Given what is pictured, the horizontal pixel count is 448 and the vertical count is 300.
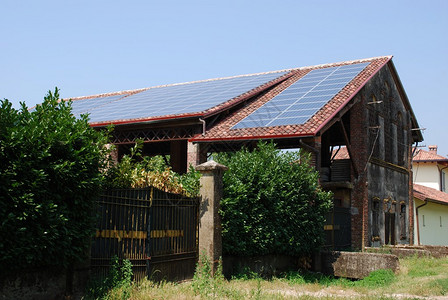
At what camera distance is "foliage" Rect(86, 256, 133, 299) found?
874 centimetres

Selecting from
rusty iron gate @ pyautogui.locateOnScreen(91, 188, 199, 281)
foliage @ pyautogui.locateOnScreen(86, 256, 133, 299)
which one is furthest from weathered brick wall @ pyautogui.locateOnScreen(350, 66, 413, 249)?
foliage @ pyautogui.locateOnScreen(86, 256, 133, 299)

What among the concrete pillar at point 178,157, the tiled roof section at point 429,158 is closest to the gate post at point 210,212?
the concrete pillar at point 178,157

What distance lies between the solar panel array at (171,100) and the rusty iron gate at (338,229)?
19.7ft

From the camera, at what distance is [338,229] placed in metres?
18.2

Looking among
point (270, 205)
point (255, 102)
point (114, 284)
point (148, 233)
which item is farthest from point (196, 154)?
point (114, 284)

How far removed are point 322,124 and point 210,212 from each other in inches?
246

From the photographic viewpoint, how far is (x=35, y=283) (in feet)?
26.6

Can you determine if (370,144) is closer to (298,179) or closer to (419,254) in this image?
(419,254)

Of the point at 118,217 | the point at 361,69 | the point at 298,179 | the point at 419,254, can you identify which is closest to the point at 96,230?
the point at 118,217

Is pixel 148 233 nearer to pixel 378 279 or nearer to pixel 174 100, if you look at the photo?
pixel 378 279

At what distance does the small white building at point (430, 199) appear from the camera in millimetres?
30172

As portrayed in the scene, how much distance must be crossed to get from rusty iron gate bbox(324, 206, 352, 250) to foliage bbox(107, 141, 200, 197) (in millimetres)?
6875

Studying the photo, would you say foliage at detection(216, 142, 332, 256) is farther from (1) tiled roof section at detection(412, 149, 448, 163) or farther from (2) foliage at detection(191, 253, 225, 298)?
(1) tiled roof section at detection(412, 149, 448, 163)

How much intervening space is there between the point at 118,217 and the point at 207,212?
248 centimetres
